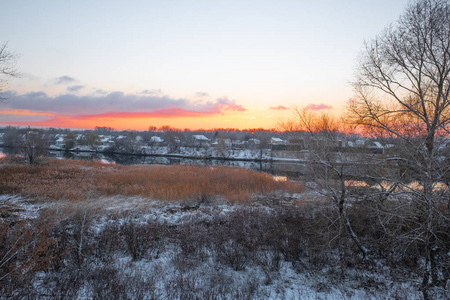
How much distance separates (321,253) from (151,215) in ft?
23.1

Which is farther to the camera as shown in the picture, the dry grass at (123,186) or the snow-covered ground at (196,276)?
the dry grass at (123,186)

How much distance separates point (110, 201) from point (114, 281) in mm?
8157

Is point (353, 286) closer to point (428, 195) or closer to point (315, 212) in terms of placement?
point (428, 195)

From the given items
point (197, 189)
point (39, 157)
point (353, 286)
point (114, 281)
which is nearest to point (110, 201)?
point (197, 189)

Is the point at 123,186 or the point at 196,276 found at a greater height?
the point at 123,186

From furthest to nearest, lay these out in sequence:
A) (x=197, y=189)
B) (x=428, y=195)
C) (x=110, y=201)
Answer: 1. (x=197, y=189)
2. (x=110, y=201)
3. (x=428, y=195)

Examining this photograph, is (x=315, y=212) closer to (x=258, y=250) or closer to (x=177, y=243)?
(x=258, y=250)

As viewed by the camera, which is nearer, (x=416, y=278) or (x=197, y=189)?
(x=416, y=278)

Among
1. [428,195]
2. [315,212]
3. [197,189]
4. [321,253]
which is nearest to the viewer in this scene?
[428,195]

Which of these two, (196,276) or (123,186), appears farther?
(123,186)

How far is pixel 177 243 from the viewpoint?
303 inches

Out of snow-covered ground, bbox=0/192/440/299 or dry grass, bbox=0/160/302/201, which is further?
dry grass, bbox=0/160/302/201

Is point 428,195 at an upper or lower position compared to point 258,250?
upper

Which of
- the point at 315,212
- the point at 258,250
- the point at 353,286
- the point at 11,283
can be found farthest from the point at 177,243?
the point at 315,212
